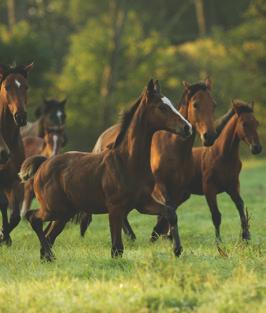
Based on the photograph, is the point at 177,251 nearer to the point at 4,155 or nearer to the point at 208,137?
the point at 208,137

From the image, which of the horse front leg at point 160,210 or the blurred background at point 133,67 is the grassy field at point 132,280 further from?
the blurred background at point 133,67

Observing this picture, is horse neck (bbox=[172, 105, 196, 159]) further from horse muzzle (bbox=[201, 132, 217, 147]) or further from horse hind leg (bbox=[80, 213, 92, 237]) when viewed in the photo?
horse hind leg (bbox=[80, 213, 92, 237])

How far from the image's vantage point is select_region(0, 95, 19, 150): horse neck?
1305cm

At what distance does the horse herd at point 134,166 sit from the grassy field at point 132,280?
44 centimetres

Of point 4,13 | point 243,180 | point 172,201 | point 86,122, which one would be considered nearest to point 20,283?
point 172,201

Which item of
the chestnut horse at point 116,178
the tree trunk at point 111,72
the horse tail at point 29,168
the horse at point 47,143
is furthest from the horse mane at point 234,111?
the tree trunk at point 111,72

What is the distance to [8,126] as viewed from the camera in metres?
13.1

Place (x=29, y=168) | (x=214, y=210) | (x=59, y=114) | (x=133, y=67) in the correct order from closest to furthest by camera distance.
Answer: (x=29, y=168) → (x=214, y=210) → (x=59, y=114) → (x=133, y=67)

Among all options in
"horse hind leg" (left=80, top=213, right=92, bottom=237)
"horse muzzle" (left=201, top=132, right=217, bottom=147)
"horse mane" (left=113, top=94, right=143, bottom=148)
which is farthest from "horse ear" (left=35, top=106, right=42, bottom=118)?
"horse mane" (left=113, top=94, right=143, bottom=148)

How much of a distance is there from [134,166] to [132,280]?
6.63 ft

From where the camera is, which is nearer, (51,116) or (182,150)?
(182,150)

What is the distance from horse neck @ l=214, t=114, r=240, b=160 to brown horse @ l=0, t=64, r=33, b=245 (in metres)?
3.08

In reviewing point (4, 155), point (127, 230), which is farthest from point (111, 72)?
point (4, 155)

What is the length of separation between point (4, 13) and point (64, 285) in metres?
52.8
